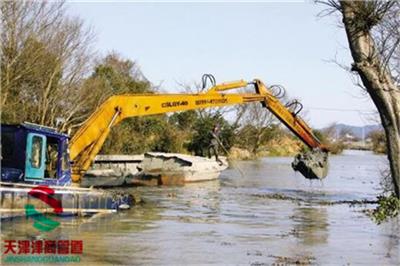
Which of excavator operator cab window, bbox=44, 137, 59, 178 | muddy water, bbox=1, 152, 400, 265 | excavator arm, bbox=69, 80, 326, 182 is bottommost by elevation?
muddy water, bbox=1, 152, 400, 265

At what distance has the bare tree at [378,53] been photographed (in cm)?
1400

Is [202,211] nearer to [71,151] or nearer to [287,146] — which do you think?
[71,151]

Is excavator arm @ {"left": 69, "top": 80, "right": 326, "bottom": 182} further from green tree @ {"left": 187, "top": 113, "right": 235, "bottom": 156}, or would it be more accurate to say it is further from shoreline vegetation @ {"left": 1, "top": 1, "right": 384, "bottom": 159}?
green tree @ {"left": 187, "top": 113, "right": 235, "bottom": 156}

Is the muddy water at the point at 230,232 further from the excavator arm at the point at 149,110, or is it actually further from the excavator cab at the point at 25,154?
the excavator arm at the point at 149,110

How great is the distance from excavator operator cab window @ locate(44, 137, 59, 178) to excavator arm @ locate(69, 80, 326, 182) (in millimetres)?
1997

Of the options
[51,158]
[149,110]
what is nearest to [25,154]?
[51,158]

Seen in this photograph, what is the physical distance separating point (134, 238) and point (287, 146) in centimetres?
6588

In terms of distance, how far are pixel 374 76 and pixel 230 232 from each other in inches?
179

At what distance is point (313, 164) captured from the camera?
2331cm

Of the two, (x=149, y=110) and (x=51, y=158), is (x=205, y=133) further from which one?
(x=51, y=158)

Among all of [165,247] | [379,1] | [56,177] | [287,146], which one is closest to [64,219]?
[56,177]

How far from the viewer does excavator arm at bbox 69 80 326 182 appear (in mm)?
19000

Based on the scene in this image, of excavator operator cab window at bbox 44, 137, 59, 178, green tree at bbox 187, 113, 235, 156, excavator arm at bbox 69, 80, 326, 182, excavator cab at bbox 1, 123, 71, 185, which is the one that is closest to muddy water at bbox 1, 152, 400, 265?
excavator cab at bbox 1, 123, 71, 185

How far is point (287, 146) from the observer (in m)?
77.8
